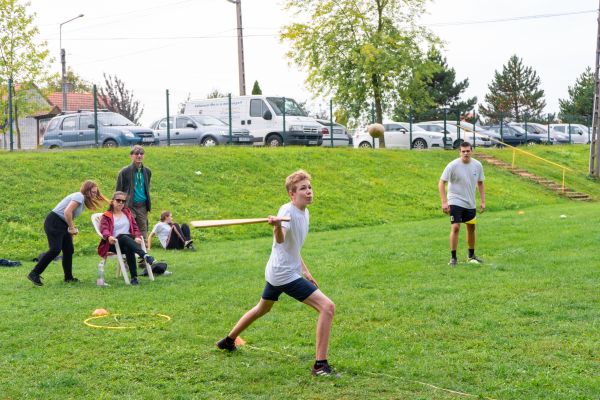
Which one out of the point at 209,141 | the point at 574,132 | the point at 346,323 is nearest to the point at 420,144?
the point at 209,141

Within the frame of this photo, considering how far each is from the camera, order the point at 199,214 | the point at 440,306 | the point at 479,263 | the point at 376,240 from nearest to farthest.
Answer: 1. the point at 440,306
2. the point at 479,263
3. the point at 376,240
4. the point at 199,214

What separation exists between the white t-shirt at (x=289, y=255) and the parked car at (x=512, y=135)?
→ 3563cm

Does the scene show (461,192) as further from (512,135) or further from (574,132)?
(574,132)

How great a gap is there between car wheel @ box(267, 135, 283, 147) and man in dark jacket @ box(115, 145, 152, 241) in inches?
683

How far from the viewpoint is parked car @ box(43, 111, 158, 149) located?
85.8 feet

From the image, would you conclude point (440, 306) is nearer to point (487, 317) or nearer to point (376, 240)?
point (487, 317)

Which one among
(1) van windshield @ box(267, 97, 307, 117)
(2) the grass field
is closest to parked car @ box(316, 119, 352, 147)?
(1) van windshield @ box(267, 97, 307, 117)

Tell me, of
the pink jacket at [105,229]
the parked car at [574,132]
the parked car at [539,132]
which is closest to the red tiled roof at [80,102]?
the parked car at [539,132]

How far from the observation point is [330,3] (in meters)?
37.3

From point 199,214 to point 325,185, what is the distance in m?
5.75

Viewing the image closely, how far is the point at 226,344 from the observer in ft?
22.7

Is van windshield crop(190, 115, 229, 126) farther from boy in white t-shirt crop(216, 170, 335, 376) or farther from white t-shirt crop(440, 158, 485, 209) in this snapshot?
boy in white t-shirt crop(216, 170, 335, 376)

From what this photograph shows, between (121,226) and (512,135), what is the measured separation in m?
33.8

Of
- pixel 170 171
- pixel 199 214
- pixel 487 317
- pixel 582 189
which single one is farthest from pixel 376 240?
pixel 582 189
